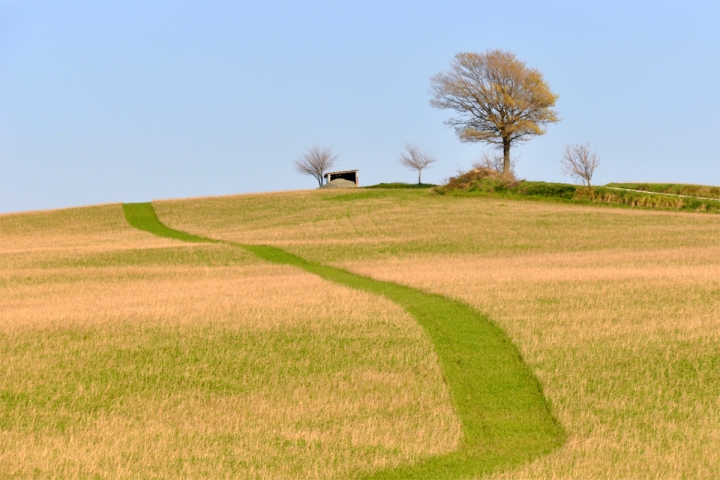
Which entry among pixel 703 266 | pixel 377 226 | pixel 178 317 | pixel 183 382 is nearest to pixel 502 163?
pixel 377 226

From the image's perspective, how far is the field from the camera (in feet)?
47.4

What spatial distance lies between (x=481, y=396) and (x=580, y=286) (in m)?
12.0

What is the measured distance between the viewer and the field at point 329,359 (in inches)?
569

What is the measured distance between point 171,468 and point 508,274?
1953cm

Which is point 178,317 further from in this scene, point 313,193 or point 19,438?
point 313,193

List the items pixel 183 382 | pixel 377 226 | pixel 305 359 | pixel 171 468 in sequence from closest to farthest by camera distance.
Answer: pixel 171 468 → pixel 183 382 → pixel 305 359 → pixel 377 226

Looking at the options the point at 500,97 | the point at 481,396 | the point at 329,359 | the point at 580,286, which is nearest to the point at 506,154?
the point at 500,97

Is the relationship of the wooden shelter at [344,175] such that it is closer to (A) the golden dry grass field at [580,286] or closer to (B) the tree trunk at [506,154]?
(B) the tree trunk at [506,154]

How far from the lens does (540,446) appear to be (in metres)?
14.7

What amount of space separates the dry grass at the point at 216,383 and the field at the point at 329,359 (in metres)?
0.06

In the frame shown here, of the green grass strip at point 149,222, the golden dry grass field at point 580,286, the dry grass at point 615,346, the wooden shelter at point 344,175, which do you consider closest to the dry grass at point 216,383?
the dry grass at point 615,346

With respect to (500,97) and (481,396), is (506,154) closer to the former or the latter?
(500,97)

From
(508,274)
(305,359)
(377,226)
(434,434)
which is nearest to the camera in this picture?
(434,434)

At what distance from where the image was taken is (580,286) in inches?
1101
